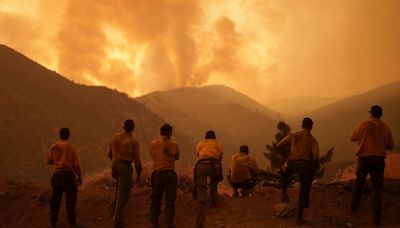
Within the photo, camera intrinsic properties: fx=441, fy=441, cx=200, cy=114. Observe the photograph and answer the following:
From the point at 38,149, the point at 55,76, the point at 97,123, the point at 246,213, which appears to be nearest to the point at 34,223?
the point at 246,213

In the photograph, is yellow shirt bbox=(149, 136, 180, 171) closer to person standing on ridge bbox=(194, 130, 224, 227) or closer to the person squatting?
the person squatting

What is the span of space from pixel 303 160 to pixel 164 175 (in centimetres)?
318

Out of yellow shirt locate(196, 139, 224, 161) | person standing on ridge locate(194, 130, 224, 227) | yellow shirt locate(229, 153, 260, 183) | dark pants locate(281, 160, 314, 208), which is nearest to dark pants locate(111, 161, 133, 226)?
person standing on ridge locate(194, 130, 224, 227)

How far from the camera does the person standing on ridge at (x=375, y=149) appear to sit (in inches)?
388

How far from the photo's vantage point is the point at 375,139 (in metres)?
9.97

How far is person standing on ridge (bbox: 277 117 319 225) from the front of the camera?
9.95 m

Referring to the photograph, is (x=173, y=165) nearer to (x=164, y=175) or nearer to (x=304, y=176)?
(x=164, y=175)

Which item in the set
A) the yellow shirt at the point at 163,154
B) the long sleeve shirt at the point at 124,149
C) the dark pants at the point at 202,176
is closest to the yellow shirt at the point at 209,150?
the dark pants at the point at 202,176

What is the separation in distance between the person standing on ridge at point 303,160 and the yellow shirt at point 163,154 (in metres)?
2.52

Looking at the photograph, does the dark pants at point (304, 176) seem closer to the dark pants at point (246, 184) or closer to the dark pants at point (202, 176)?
the dark pants at point (202, 176)

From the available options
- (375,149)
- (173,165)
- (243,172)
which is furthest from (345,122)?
(173,165)

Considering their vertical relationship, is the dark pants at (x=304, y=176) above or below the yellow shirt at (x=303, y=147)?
A: below

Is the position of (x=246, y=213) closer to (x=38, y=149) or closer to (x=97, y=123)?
(x=38, y=149)

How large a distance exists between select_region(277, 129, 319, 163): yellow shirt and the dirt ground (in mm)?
1562
